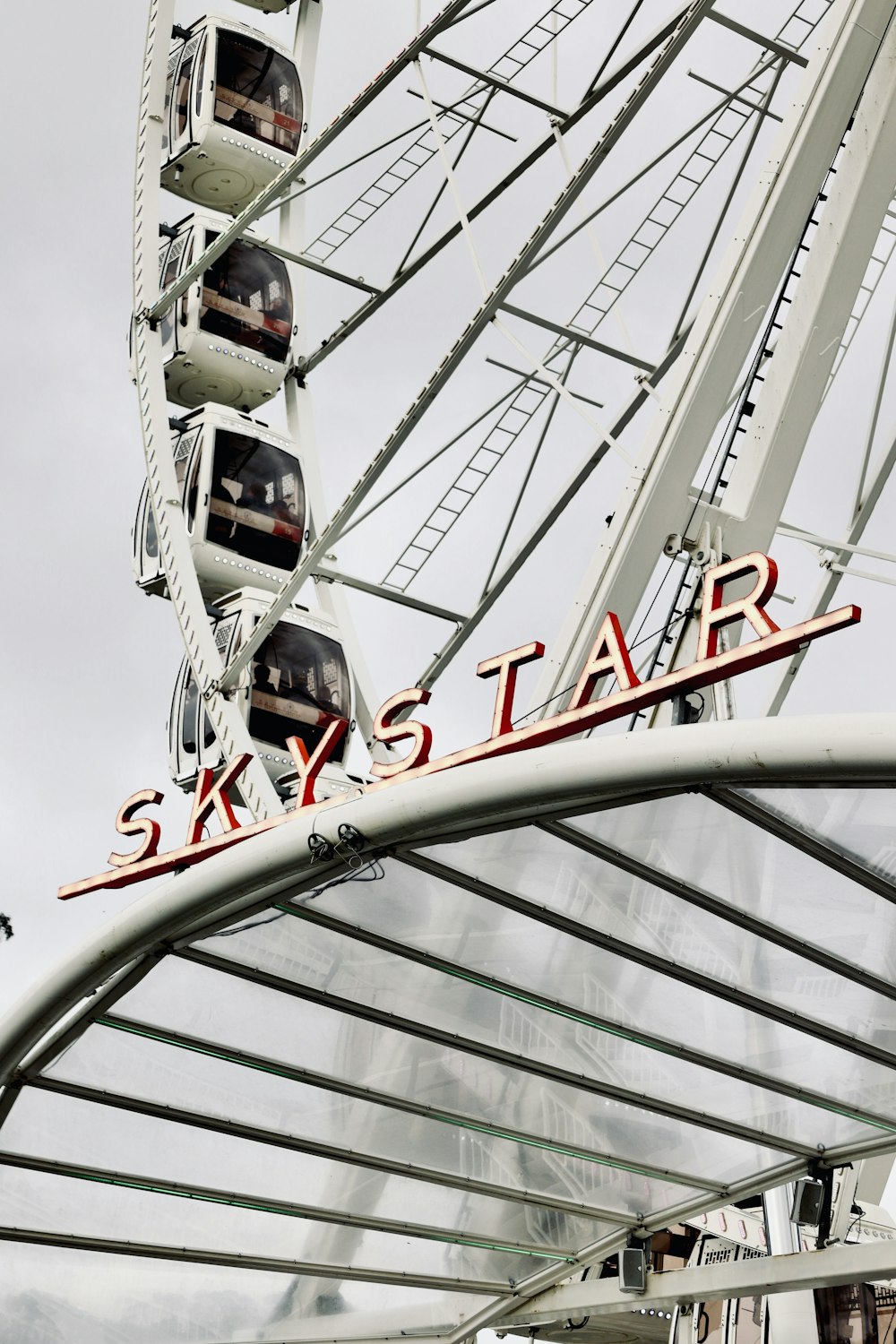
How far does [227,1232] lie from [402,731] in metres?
5.03

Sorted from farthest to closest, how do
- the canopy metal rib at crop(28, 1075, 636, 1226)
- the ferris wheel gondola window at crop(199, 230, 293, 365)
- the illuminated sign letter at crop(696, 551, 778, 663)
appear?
the ferris wheel gondola window at crop(199, 230, 293, 365)
the canopy metal rib at crop(28, 1075, 636, 1226)
the illuminated sign letter at crop(696, 551, 778, 663)

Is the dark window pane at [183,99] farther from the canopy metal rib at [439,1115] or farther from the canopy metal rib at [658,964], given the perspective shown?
the canopy metal rib at [658,964]

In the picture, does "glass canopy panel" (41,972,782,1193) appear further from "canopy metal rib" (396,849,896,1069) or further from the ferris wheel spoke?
the ferris wheel spoke

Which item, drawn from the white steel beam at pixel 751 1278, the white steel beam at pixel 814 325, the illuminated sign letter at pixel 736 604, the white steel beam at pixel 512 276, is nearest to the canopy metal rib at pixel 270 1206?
the white steel beam at pixel 751 1278

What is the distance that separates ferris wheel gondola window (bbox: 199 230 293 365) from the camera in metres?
26.7

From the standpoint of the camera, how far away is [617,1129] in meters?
13.4

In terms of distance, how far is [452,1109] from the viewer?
13273 millimetres

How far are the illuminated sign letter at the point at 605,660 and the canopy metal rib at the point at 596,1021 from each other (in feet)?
6.48

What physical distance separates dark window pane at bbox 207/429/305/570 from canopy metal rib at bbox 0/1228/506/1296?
479 inches

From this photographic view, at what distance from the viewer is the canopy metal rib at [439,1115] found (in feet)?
40.6

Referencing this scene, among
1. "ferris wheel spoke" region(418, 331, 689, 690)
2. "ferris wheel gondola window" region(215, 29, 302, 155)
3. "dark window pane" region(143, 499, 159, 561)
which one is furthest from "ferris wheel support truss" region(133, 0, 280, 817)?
"ferris wheel spoke" region(418, 331, 689, 690)

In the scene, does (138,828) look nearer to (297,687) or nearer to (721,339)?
(721,339)

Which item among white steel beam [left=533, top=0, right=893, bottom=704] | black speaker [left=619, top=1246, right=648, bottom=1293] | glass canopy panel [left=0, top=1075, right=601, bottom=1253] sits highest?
white steel beam [left=533, top=0, right=893, bottom=704]

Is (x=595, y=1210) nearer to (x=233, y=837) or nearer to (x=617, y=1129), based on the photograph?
(x=617, y=1129)
